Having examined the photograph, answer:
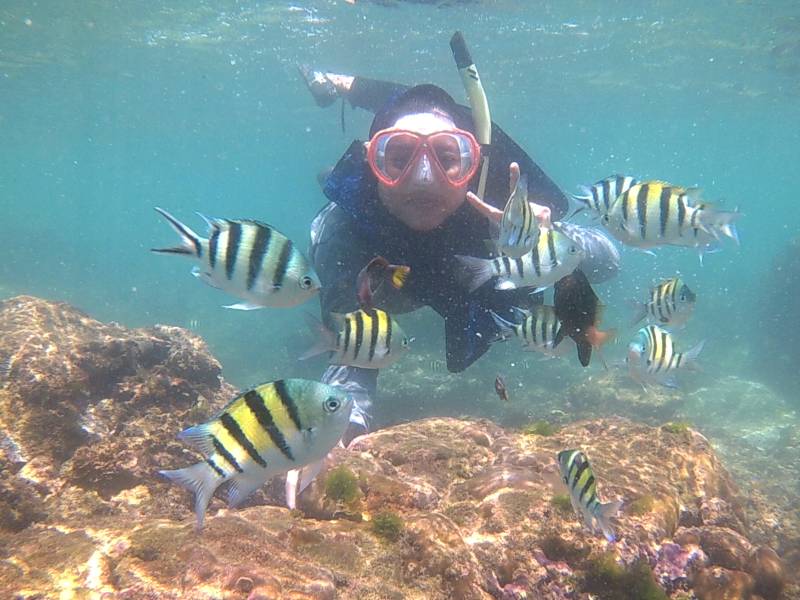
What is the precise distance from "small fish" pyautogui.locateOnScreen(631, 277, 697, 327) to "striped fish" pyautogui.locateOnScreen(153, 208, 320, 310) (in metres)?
2.99

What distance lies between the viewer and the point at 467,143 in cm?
495

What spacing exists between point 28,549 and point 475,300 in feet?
14.8

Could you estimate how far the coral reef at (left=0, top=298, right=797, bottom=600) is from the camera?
9.00ft

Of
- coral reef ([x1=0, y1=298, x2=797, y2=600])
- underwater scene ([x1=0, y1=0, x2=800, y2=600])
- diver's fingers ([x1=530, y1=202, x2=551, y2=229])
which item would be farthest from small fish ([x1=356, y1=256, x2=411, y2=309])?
diver's fingers ([x1=530, y1=202, x2=551, y2=229])

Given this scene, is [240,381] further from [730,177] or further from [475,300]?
[730,177]

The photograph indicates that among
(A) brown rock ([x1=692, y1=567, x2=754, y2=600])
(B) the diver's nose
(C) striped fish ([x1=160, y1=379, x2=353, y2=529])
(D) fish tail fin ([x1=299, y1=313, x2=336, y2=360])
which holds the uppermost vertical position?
(B) the diver's nose

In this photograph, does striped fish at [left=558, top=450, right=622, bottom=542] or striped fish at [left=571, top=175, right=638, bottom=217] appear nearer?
striped fish at [left=558, top=450, right=622, bottom=542]

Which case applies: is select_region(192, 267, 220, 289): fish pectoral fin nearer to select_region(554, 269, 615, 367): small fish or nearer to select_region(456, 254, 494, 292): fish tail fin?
select_region(456, 254, 494, 292): fish tail fin

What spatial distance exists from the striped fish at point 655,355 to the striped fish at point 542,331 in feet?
3.37

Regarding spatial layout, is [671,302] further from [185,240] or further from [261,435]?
[185,240]

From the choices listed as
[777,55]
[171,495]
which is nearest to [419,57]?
[777,55]

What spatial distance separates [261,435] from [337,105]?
38591 millimetres

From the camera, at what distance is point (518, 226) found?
114 inches

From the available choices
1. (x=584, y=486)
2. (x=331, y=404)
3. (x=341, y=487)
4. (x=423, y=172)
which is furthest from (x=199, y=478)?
(x=423, y=172)
